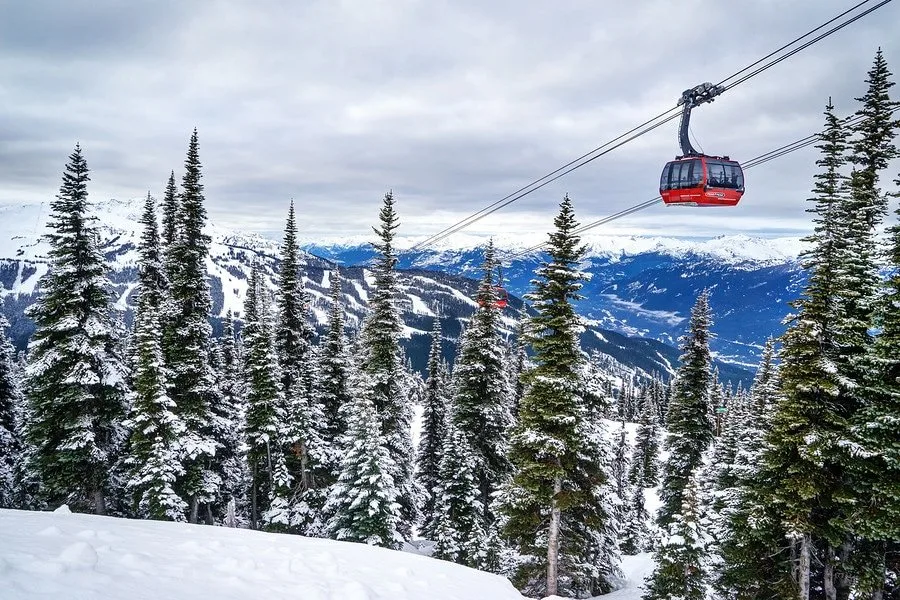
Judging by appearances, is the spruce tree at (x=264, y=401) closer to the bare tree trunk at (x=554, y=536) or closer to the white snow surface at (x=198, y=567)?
the bare tree trunk at (x=554, y=536)

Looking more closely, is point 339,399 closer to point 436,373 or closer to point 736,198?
point 436,373

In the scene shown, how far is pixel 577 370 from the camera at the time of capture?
67.1 feet

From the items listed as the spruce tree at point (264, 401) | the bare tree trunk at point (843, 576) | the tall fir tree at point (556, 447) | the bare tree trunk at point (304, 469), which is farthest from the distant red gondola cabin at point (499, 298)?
the bare tree trunk at point (843, 576)

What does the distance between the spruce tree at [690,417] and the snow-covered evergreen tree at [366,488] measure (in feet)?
59.9

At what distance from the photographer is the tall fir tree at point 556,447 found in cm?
1992

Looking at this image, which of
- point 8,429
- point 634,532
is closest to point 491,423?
point 634,532

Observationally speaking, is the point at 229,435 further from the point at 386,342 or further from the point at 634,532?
the point at 634,532

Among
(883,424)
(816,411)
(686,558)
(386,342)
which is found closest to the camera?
(883,424)

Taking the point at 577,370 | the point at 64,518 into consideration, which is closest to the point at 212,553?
the point at 64,518

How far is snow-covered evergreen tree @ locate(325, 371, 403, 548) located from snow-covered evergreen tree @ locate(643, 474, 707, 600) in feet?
45.0

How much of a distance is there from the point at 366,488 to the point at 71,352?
15808 millimetres

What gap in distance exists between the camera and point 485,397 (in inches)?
1169

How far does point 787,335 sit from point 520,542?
13.8 meters

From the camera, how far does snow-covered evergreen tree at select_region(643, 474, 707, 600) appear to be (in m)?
19.8
